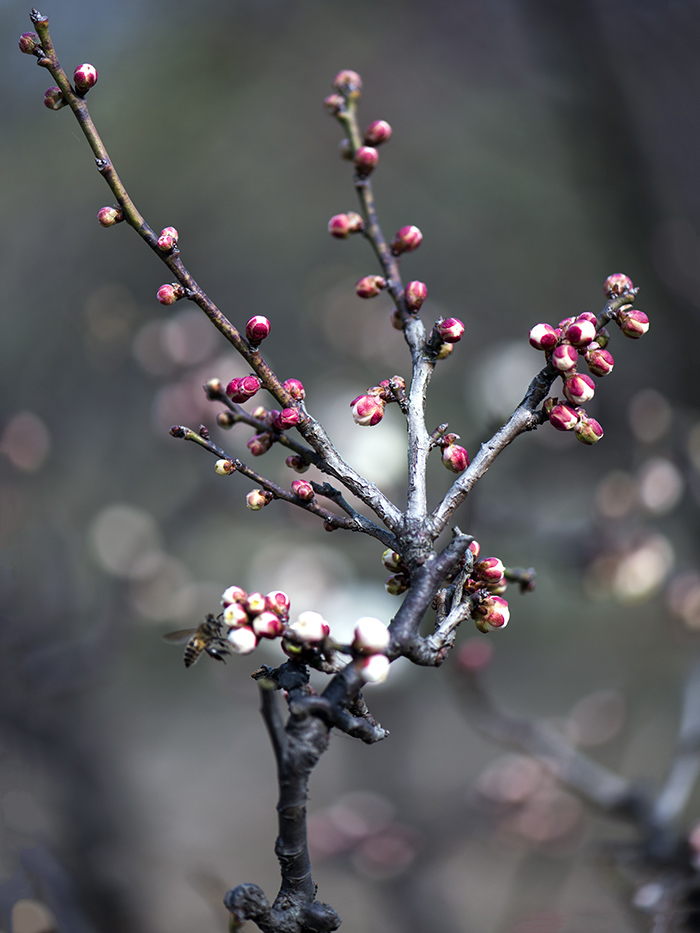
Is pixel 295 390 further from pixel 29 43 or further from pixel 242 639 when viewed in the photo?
pixel 29 43

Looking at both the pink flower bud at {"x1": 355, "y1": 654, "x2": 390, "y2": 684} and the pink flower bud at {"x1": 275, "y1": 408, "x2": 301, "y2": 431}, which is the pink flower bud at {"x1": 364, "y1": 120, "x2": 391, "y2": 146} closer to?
the pink flower bud at {"x1": 275, "y1": 408, "x2": 301, "y2": 431}

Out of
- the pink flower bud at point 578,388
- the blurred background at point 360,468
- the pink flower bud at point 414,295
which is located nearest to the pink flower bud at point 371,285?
the pink flower bud at point 414,295

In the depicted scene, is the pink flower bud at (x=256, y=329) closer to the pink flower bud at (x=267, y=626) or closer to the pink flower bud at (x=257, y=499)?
the pink flower bud at (x=257, y=499)

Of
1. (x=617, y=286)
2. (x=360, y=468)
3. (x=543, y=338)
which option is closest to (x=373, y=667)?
(x=543, y=338)

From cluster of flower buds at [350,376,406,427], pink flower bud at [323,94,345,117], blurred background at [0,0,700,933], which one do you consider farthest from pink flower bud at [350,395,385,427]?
blurred background at [0,0,700,933]

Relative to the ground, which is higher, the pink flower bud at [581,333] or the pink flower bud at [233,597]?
the pink flower bud at [581,333]

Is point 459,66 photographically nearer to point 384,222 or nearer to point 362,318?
point 384,222
